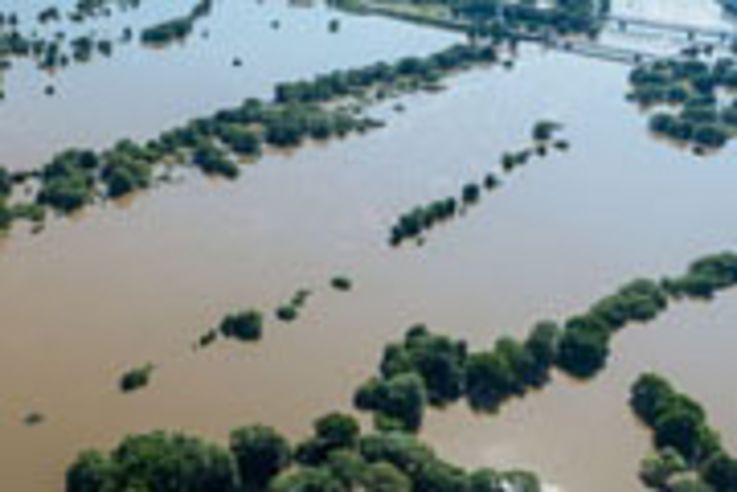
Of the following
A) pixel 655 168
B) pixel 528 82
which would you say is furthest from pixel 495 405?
pixel 528 82

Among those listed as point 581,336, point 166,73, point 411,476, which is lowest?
point 411,476

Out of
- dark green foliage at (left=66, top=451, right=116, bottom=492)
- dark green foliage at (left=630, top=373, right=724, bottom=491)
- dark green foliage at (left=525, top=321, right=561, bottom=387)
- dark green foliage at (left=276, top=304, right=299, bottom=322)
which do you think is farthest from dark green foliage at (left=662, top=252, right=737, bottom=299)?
dark green foliage at (left=66, top=451, right=116, bottom=492)

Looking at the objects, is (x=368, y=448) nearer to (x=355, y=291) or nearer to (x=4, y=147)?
(x=355, y=291)

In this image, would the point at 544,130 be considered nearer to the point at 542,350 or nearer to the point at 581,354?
the point at 581,354

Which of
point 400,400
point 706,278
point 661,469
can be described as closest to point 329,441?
point 400,400

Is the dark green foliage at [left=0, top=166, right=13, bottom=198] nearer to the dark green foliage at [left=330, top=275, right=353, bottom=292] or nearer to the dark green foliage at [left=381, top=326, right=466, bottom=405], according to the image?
the dark green foliage at [left=330, top=275, right=353, bottom=292]
